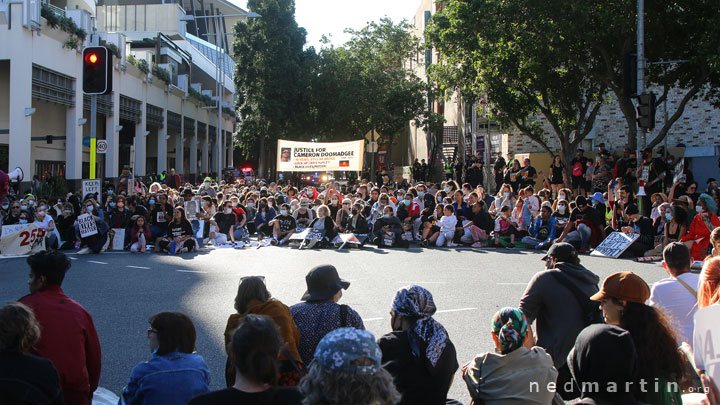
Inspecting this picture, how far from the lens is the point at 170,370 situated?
13.5ft

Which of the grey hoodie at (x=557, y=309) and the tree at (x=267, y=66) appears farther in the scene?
the tree at (x=267, y=66)

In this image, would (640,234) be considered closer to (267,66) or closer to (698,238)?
(698,238)

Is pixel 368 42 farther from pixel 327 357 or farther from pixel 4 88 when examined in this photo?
pixel 327 357

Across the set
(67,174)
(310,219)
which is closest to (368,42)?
(67,174)

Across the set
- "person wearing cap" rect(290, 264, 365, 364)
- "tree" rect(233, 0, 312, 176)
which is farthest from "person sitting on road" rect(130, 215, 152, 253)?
"tree" rect(233, 0, 312, 176)

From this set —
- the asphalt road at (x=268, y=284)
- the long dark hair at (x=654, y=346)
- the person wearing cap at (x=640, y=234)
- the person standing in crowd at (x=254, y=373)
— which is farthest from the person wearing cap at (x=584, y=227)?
the person standing in crowd at (x=254, y=373)

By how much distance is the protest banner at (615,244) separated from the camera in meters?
16.3

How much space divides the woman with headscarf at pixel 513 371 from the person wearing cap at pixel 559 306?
5.18ft

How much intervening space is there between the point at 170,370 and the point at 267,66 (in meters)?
47.6

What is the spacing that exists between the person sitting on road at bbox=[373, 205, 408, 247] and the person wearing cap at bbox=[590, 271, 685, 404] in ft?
48.7

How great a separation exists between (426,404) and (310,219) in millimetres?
16778

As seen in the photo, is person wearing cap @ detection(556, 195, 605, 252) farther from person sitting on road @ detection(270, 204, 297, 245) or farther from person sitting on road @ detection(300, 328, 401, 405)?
person sitting on road @ detection(300, 328, 401, 405)

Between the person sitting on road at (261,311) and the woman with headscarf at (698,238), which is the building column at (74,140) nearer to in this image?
the woman with headscarf at (698,238)

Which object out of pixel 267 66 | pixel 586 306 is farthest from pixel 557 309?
pixel 267 66
